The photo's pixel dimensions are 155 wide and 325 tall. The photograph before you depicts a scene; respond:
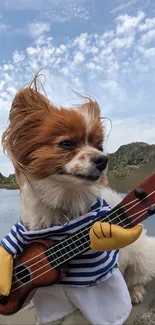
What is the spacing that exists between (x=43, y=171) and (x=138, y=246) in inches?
32.0

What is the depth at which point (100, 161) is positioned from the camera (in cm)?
155

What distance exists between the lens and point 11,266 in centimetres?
170

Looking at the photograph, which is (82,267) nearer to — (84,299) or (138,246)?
(84,299)

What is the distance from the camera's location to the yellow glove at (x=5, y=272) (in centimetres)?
165

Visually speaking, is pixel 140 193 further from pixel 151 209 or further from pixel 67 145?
pixel 67 145

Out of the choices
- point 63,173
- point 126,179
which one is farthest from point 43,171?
point 126,179

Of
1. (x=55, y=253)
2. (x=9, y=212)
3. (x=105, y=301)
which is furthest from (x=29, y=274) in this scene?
(x=9, y=212)

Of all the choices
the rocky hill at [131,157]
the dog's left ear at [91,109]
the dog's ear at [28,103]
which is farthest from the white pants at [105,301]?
the rocky hill at [131,157]

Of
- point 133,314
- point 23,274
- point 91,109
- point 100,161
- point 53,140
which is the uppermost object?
point 91,109

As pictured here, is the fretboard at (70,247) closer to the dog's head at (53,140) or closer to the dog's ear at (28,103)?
the dog's head at (53,140)

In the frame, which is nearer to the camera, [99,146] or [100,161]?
[100,161]

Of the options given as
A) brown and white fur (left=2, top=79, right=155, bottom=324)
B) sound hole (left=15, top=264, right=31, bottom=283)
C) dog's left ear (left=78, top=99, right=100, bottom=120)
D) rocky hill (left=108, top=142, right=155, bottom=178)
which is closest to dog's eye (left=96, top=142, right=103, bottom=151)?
brown and white fur (left=2, top=79, right=155, bottom=324)

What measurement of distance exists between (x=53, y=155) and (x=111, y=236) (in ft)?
1.34

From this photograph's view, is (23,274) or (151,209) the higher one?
(151,209)
